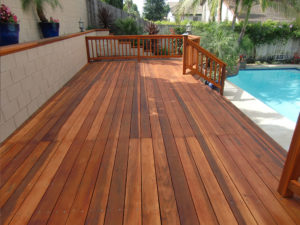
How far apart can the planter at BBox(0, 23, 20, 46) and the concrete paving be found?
4.44 metres

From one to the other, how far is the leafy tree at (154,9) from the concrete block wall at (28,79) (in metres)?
31.5

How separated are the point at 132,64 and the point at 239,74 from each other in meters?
6.35

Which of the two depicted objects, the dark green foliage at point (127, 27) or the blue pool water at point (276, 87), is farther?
the dark green foliage at point (127, 27)

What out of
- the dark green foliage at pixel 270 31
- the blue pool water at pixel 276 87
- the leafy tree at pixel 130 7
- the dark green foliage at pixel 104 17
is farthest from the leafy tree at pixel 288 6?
the leafy tree at pixel 130 7

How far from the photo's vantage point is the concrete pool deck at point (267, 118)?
13.1ft

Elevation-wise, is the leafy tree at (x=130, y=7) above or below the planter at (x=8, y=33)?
above

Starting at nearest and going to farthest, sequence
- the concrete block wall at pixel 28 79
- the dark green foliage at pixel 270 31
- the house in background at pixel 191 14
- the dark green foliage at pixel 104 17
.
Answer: the concrete block wall at pixel 28 79 < the dark green foliage at pixel 104 17 < the house in background at pixel 191 14 < the dark green foliage at pixel 270 31

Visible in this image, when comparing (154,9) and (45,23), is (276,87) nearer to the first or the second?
(45,23)

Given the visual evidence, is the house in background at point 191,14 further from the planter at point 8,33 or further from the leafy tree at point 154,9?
the planter at point 8,33

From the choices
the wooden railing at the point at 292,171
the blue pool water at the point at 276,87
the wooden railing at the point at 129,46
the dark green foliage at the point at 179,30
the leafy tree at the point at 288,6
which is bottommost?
the blue pool water at the point at 276,87

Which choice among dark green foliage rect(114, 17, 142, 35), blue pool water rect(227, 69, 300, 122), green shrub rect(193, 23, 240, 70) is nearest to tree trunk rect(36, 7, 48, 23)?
dark green foliage rect(114, 17, 142, 35)

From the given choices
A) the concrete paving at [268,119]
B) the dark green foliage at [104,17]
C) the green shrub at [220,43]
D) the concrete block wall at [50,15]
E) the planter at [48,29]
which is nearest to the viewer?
the concrete block wall at [50,15]

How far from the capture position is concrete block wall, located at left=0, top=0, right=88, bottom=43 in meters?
3.75

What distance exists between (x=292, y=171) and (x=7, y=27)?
3.57 metres
